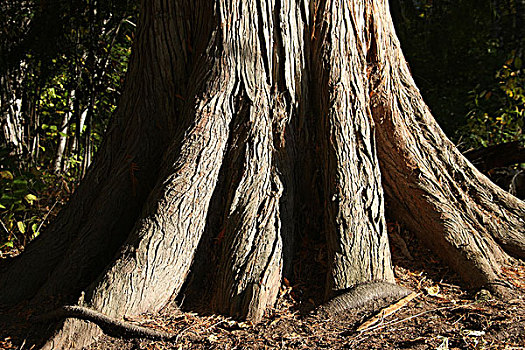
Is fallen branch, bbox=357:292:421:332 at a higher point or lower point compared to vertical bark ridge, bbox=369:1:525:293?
lower

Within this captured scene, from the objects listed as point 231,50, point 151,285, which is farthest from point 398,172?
point 151,285

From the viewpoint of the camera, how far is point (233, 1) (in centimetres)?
366

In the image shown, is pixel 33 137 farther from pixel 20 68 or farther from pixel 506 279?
pixel 506 279

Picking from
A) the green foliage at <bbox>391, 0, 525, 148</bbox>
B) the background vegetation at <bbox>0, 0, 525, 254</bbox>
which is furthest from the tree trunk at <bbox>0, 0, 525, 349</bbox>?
the green foliage at <bbox>391, 0, 525, 148</bbox>

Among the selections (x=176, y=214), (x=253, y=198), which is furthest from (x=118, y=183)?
(x=253, y=198)

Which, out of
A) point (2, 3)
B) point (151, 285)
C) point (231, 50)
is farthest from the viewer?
point (2, 3)

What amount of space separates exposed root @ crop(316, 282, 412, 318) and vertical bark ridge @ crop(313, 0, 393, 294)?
0.05m

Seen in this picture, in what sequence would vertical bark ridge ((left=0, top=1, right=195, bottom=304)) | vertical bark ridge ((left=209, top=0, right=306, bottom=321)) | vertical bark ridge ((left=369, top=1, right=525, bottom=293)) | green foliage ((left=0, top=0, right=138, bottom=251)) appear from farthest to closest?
1. green foliage ((left=0, top=0, right=138, bottom=251))
2. vertical bark ridge ((left=0, top=1, right=195, bottom=304))
3. vertical bark ridge ((left=369, top=1, right=525, bottom=293))
4. vertical bark ridge ((left=209, top=0, right=306, bottom=321))

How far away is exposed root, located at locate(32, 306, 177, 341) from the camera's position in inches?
124

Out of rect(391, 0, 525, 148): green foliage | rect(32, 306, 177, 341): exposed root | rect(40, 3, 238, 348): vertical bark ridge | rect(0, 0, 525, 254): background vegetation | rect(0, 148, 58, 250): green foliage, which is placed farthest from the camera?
rect(391, 0, 525, 148): green foliage

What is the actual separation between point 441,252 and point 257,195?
53.0 inches

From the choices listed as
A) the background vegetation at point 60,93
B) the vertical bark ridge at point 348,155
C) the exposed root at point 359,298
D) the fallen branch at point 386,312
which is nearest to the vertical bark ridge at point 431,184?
the vertical bark ridge at point 348,155

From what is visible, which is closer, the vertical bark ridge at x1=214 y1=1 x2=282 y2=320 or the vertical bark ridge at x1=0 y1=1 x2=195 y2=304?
the vertical bark ridge at x1=214 y1=1 x2=282 y2=320

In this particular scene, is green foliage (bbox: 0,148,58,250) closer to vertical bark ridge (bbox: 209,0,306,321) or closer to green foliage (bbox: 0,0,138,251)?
green foliage (bbox: 0,0,138,251)
